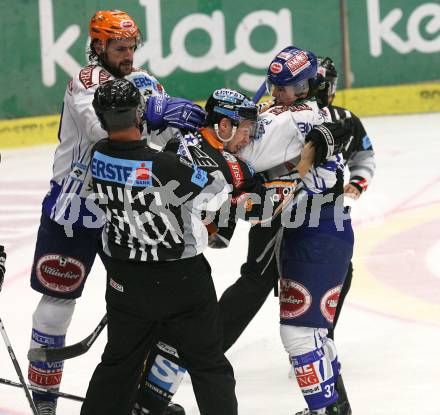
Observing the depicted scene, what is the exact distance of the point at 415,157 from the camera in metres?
7.97

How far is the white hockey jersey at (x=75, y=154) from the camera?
3.57 meters

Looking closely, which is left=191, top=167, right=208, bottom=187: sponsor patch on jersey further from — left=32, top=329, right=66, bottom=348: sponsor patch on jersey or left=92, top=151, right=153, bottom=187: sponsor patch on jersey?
left=32, top=329, right=66, bottom=348: sponsor patch on jersey

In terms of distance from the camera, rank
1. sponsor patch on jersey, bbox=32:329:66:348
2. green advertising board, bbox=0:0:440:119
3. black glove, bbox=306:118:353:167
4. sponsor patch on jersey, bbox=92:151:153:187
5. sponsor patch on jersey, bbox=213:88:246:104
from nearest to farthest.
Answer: sponsor patch on jersey, bbox=92:151:153:187 → sponsor patch on jersey, bbox=213:88:246:104 → black glove, bbox=306:118:353:167 → sponsor patch on jersey, bbox=32:329:66:348 → green advertising board, bbox=0:0:440:119

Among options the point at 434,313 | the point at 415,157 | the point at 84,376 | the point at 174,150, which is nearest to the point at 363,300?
the point at 434,313

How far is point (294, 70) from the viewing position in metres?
3.44

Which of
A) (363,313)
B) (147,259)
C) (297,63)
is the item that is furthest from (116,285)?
(363,313)

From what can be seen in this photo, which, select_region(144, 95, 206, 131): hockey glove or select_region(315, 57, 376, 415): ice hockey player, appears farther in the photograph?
select_region(315, 57, 376, 415): ice hockey player

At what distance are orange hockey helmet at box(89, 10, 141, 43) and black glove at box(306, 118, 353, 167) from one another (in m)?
0.80

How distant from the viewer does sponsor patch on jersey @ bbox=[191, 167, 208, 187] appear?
2941 mm

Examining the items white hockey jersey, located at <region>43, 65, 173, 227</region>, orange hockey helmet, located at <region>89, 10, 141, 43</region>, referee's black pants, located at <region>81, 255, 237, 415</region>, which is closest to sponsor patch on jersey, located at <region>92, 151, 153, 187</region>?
referee's black pants, located at <region>81, 255, 237, 415</region>

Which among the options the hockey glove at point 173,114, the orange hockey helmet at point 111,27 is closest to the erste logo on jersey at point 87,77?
the orange hockey helmet at point 111,27

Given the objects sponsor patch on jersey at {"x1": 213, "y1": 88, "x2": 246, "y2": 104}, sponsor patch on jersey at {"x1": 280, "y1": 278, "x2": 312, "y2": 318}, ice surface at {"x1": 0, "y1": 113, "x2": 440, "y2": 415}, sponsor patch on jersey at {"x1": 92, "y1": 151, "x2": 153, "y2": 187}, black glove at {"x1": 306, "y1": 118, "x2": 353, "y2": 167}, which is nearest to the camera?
sponsor patch on jersey at {"x1": 92, "y1": 151, "x2": 153, "y2": 187}

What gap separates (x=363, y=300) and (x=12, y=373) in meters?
1.67

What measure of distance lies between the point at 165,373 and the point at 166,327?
1.31ft
